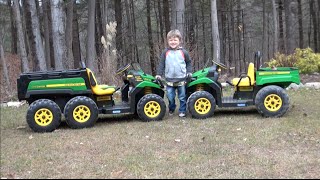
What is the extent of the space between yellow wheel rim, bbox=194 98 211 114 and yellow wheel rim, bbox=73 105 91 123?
1.82m

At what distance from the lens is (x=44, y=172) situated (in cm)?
412

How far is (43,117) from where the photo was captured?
6.19m

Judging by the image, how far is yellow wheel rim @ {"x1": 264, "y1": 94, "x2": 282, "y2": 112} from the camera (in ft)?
22.4

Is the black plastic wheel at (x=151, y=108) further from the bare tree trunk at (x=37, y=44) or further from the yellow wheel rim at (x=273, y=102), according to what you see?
the bare tree trunk at (x=37, y=44)

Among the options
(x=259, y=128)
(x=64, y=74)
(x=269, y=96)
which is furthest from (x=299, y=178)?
(x=64, y=74)

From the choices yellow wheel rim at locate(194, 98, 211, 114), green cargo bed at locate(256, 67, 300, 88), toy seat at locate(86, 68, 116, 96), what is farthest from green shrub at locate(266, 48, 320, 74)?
toy seat at locate(86, 68, 116, 96)

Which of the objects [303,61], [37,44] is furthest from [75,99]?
[303,61]

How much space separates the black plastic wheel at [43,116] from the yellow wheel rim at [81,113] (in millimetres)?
263

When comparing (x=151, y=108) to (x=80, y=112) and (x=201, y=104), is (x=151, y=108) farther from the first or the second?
(x=80, y=112)

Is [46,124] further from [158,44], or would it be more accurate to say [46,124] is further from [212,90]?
[158,44]

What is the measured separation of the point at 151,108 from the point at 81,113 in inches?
45.7

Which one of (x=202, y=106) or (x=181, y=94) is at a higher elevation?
(x=181, y=94)

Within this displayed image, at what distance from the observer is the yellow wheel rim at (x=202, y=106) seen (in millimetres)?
6863

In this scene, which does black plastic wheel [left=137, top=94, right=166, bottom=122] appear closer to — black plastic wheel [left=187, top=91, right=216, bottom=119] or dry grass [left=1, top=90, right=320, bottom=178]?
dry grass [left=1, top=90, right=320, bottom=178]
